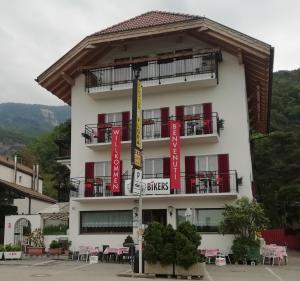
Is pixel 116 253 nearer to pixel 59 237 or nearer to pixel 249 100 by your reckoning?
pixel 59 237

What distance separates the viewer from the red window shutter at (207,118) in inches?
991

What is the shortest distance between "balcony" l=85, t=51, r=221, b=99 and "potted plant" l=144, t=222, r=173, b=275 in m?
10.5

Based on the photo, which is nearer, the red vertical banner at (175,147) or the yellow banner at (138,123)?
the yellow banner at (138,123)

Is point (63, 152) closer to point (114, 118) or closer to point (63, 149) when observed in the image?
point (63, 149)

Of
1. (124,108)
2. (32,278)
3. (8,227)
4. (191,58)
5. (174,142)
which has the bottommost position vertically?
(32,278)

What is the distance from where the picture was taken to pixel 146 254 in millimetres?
17578

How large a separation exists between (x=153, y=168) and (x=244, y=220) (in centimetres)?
607

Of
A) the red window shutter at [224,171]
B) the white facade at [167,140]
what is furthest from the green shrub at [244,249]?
the red window shutter at [224,171]

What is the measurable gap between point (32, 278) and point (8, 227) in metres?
13.0

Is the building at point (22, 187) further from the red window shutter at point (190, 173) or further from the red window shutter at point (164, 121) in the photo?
the red window shutter at point (190, 173)

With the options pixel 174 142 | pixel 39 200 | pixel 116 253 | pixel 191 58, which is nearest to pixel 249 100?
pixel 191 58

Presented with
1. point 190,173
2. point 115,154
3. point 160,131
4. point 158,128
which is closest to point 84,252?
point 115,154

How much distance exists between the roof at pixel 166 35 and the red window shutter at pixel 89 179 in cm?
527

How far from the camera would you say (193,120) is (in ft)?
84.3
